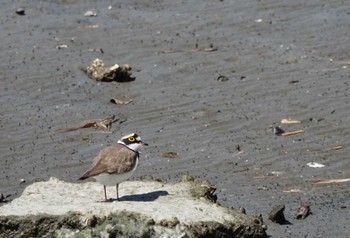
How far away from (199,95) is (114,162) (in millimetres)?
4636

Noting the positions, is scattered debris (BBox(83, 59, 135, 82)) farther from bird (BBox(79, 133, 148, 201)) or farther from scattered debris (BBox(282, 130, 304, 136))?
bird (BBox(79, 133, 148, 201))

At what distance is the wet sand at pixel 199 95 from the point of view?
13.2m

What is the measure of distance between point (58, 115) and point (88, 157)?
4.90ft

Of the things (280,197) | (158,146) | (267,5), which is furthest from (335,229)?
(267,5)

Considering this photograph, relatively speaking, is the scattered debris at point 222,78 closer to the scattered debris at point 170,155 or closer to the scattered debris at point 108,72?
the scattered debris at point 108,72

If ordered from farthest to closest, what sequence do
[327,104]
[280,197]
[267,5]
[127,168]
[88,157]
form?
[267,5]
[327,104]
[88,157]
[280,197]
[127,168]

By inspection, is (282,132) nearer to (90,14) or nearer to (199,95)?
(199,95)

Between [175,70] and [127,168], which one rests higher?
Result: [127,168]

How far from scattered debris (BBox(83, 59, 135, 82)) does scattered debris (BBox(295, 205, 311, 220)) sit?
4.78 meters

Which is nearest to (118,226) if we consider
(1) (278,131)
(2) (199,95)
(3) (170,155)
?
(3) (170,155)

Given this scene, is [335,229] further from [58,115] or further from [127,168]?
[58,115]

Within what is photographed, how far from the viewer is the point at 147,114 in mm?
15078

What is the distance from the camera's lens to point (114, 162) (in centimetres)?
1115

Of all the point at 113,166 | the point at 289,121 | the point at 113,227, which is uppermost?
the point at 113,166
